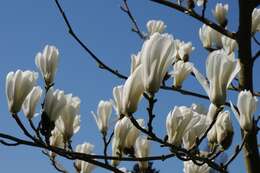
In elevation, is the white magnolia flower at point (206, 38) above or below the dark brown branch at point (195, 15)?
above

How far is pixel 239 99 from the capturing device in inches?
87.4

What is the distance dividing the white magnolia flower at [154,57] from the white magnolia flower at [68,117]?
23.3 inches

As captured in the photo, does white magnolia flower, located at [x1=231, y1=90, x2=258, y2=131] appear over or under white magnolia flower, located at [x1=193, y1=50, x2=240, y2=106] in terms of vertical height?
under

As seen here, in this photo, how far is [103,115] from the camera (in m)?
2.71

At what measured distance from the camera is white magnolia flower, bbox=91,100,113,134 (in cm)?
271

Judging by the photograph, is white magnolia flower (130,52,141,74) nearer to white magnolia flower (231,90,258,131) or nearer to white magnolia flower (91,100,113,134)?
white magnolia flower (231,90,258,131)

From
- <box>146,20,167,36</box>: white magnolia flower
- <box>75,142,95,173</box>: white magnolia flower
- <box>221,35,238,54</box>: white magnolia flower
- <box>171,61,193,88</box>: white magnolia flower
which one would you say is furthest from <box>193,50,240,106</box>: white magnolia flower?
<box>146,20,167,36</box>: white magnolia flower

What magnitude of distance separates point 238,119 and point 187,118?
8.4 inches

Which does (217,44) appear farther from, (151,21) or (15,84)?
(15,84)

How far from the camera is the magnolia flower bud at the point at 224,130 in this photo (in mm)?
2461

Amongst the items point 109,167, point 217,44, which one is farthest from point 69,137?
point 217,44

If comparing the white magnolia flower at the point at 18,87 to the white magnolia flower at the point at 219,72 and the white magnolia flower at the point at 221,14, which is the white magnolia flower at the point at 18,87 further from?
the white magnolia flower at the point at 221,14

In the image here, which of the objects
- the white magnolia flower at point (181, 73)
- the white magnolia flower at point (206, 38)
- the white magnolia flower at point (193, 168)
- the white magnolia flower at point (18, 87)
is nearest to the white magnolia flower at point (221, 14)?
the white magnolia flower at point (206, 38)

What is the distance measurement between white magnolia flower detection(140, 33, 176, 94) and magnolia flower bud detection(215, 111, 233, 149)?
0.57 m
